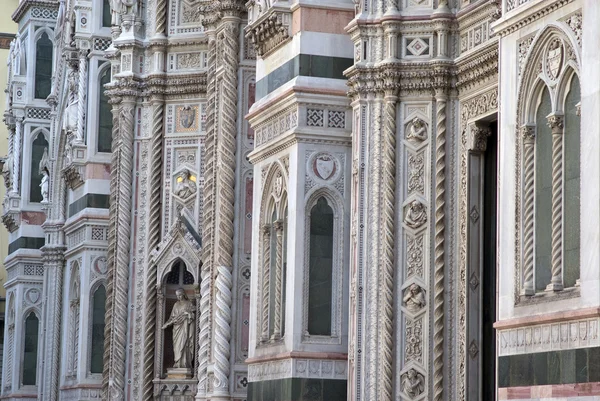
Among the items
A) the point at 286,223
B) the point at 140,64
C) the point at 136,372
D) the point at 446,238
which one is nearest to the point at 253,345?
the point at 286,223

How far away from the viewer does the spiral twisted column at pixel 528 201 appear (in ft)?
47.6

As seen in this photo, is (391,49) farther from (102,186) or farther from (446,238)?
(102,186)

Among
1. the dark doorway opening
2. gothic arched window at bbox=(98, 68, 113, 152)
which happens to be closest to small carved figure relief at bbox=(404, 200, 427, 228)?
the dark doorway opening

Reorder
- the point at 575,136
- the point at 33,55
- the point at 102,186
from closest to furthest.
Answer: the point at 575,136, the point at 102,186, the point at 33,55

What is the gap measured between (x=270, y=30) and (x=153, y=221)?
682cm

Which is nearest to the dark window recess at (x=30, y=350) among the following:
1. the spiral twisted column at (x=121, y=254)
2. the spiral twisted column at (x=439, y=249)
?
the spiral twisted column at (x=121, y=254)

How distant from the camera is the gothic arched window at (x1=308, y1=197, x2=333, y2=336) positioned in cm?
1970

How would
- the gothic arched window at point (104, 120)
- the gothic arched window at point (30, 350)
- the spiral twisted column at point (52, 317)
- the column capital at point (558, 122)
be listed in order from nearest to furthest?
1. the column capital at point (558, 122)
2. the gothic arched window at point (104, 120)
3. the spiral twisted column at point (52, 317)
4. the gothic arched window at point (30, 350)

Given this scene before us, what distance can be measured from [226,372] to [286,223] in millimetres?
3794

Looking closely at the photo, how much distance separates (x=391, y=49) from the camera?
750 inches

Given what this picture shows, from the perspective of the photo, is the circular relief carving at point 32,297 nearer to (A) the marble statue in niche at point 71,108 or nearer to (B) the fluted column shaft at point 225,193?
(A) the marble statue in niche at point 71,108

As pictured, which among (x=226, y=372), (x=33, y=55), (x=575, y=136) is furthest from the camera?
(x=33, y=55)

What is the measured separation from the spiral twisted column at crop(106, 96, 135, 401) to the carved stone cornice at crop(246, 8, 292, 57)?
235 inches

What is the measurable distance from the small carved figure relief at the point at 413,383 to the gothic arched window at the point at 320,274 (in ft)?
4.78
